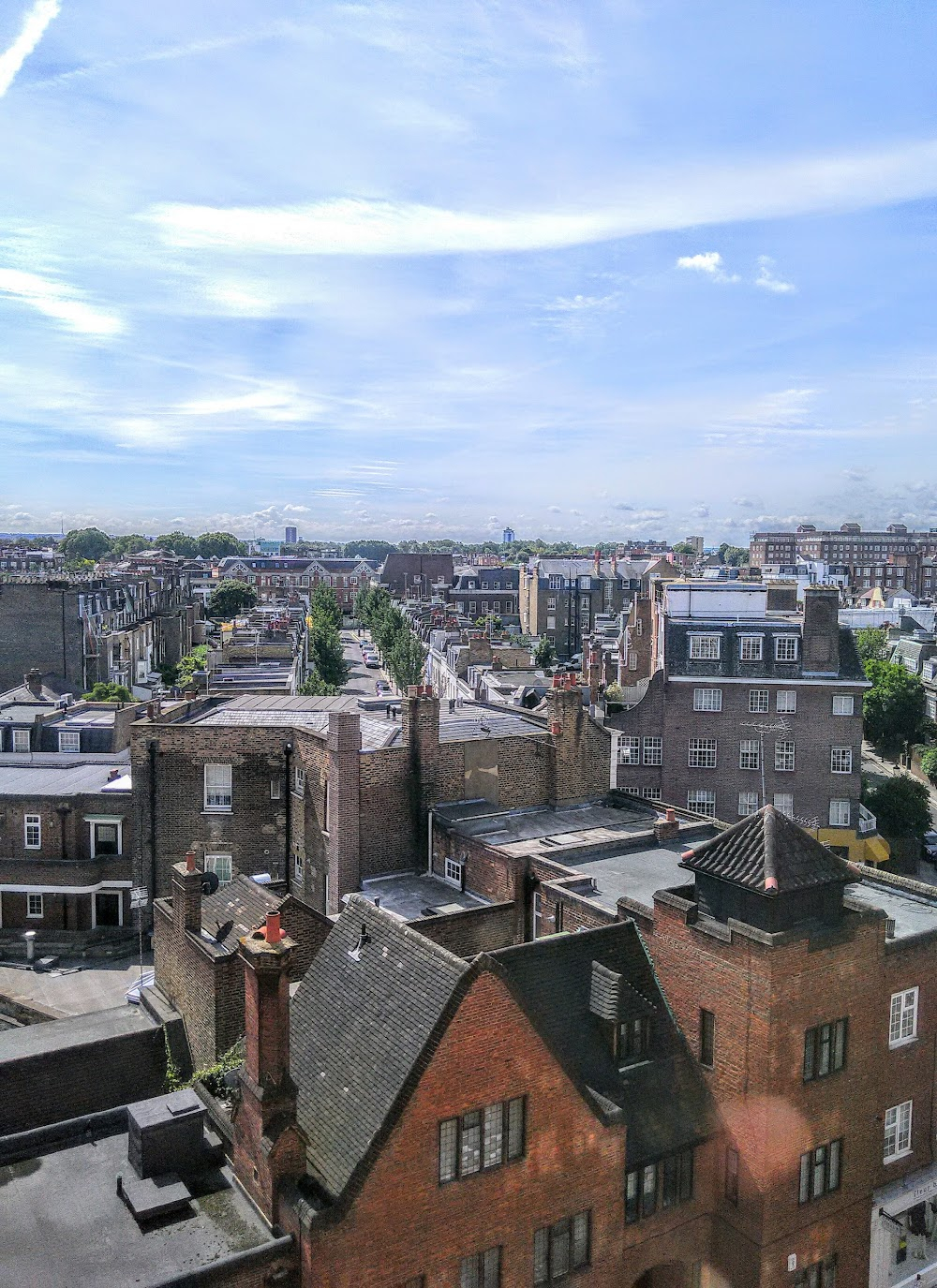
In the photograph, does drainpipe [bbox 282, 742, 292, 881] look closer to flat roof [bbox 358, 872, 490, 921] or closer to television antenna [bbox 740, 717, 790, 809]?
flat roof [bbox 358, 872, 490, 921]

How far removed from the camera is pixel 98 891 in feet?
139

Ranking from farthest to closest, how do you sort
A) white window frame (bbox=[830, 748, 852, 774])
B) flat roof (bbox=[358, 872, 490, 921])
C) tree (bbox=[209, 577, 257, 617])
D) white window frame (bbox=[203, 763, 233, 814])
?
tree (bbox=[209, 577, 257, 617]) < white window frame (bbox=[830, 748, 852, 774]) < white window frame (bbox=[203, 763, 233, 814]) < flat roof (bbox=[358, 872, 490, 921])

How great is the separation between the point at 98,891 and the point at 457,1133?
3011cm

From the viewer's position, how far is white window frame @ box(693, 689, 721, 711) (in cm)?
5394

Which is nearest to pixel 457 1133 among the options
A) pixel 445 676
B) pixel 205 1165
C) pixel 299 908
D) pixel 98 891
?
pixel 205 1165

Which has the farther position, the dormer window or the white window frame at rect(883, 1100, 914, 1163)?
the white window frame at rect(883, 1100, 914, 1163)

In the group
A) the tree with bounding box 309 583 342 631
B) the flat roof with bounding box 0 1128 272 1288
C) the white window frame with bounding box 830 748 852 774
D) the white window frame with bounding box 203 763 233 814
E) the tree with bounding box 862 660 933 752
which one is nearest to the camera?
the flat roof with bounding box 0 1128 272 1288

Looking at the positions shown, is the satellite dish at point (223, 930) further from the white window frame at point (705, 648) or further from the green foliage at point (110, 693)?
the green foliage at point (110, 693)

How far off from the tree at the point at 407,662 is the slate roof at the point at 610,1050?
73761mm

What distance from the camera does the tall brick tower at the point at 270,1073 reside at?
53.9 ft

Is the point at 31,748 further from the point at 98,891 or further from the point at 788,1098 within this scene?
the point at 788,1098

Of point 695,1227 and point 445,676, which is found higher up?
point 445,676

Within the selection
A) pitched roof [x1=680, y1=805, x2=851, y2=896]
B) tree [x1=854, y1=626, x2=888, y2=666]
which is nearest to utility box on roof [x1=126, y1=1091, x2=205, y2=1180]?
pitched roof [x1=680, y1=805, x2=851, y2=896]

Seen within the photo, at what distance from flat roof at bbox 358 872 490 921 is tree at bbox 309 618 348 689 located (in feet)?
243
